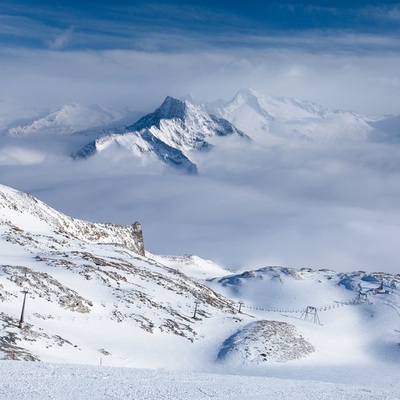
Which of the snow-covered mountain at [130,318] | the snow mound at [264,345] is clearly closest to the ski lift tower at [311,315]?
the snow-covered mountain at [130,318]

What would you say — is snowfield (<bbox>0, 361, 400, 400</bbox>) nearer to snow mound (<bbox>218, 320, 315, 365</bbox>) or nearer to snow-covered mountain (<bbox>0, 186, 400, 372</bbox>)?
snow-covered mountain (<bbox>0, 186, 400, 372</bbox>)

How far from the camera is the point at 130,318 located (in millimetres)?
63406

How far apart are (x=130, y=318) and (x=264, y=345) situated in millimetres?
15866

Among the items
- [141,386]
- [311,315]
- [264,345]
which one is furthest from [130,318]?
[311,315]

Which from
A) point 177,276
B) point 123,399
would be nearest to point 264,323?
point 177,276

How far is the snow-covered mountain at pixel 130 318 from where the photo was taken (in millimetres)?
51094

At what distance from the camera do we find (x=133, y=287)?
77.3 m

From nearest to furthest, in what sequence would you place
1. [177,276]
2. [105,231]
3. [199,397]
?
[199,397] → [177,276] → [105,231]

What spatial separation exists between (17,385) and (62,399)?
2455 mm

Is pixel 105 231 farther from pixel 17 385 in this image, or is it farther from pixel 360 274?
pixel 17 385

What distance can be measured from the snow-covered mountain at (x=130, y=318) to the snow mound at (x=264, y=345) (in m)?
0.14

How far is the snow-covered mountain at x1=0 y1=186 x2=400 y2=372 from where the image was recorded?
5109 centimetres

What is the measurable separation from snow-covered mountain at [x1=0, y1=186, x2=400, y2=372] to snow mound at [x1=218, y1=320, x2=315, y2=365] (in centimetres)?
14

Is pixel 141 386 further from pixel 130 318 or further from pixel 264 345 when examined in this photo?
pixel 264 345
